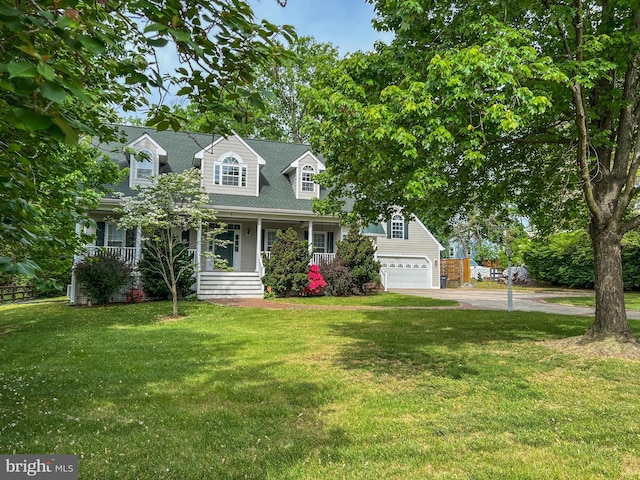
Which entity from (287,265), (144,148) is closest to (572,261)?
(287,265)

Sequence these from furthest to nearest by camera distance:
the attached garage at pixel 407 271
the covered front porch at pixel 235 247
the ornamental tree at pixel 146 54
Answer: the attached garage at pixel 407 271, the covered front porch at pixel 235 247, the ornamental tree at pixel 146 54

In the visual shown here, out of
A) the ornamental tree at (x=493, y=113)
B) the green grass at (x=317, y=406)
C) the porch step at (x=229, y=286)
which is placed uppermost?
the ornamental tree at (x=493, y=113)

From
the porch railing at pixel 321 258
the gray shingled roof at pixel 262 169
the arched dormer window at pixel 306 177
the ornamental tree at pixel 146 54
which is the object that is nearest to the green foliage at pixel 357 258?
the porch railing at pixel 321 258

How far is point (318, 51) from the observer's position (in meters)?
32.1

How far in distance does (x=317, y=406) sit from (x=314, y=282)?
1236 centimetres

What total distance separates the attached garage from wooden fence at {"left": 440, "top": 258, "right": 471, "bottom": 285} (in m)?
4.66

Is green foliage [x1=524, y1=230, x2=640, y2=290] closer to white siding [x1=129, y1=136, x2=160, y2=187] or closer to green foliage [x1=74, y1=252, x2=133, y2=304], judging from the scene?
white siding [x1=129, y1=136, x2=160, y2=187]

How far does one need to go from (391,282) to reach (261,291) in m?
11.3

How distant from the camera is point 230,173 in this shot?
60.8ft

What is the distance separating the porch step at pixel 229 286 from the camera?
1653 centimetres

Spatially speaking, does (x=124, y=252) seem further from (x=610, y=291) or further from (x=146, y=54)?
(x=610, y=291)

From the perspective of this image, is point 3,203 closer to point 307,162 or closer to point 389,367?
point 389,367

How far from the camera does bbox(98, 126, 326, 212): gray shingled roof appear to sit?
17.7m

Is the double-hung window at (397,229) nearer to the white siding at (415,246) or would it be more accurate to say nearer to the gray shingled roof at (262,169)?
the white siding at (415,246)
